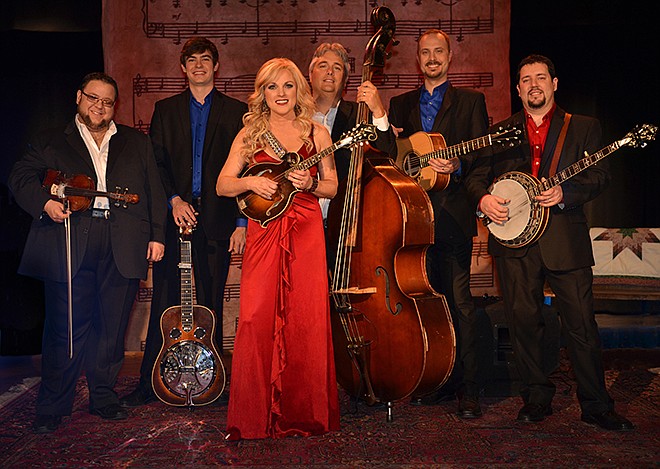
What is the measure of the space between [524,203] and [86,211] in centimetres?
234

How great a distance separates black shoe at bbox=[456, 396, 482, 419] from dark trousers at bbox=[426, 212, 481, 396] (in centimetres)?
7

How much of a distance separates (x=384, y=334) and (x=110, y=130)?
1939 millimetres

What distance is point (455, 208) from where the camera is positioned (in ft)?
14.5

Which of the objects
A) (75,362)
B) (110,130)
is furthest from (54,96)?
(75,362)

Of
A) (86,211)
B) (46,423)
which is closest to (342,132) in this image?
(86,211)

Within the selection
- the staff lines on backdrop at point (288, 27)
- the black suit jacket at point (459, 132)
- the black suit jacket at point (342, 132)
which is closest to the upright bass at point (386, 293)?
the black suit jacket at point (342, 132)

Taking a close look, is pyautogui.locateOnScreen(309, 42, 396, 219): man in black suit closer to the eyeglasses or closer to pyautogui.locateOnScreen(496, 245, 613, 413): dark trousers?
pyautogui.locateOnScreen(496, 245, 613, 413): dark trousers

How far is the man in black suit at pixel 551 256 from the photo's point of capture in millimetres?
4027

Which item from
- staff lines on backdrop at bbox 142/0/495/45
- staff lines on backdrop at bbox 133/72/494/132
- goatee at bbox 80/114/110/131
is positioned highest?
staff lines on backdrop at bbox 142/0/495/45

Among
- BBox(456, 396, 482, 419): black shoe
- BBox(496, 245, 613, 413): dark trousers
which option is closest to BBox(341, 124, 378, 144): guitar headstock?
BBox(496, 245, 613, 413): dark trousers

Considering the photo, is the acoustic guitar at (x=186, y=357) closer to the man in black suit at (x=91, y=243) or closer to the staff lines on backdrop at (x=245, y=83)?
the man in black suit at (x=91, y=243)

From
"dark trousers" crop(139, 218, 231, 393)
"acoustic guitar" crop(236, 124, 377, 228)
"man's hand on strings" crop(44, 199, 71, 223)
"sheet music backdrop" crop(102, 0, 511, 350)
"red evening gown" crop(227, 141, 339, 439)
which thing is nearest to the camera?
"acoustic guitar" crop(236, 124, 377, 228)

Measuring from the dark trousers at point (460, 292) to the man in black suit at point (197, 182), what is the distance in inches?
46.1

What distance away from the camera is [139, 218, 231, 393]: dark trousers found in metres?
4.64
